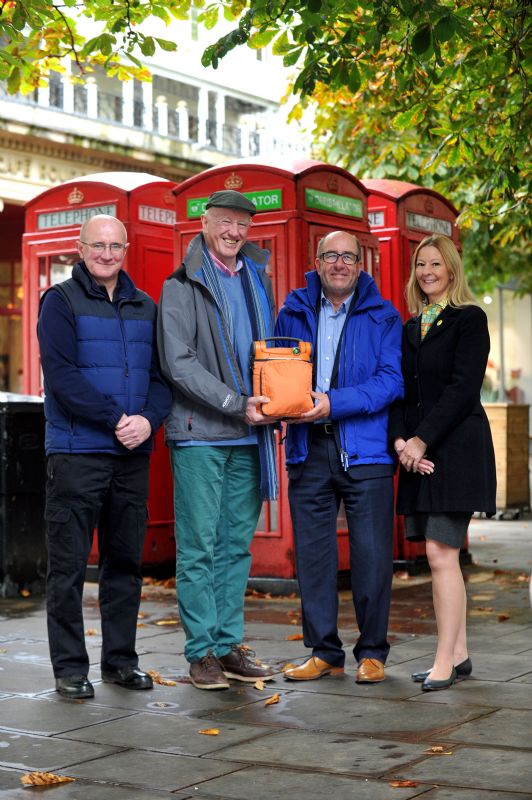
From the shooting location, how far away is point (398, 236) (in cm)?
954

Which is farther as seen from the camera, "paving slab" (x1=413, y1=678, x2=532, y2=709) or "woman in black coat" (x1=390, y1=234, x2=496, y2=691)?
"woman in black coat" (x1=390, y1=234, x2=496, y2=691)

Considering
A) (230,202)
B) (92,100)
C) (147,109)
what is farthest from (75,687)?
(147,109)

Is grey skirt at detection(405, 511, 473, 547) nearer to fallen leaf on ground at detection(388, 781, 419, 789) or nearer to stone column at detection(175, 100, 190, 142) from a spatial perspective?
fallen leaf on ground at detection(388, 781, 419, 789)

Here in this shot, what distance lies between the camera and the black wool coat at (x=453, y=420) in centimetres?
551

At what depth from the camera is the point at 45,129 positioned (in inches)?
789

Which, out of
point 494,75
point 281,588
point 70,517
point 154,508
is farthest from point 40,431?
point 494,75

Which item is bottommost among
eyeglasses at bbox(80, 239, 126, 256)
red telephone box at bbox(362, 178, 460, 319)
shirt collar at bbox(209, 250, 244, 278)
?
shirt collar at bbox(209, 250, 244, 278)

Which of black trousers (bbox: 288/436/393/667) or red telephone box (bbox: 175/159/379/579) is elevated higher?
red telephone box (bbox: 175/159/379/579)

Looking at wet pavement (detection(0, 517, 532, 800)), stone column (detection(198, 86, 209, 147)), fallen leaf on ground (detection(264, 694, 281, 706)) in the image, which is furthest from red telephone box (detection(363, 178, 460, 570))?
stone column (detection(198, 86, 209, 147))

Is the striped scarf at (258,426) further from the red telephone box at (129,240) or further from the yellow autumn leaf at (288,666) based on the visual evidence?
the red telephone box at (129,240)

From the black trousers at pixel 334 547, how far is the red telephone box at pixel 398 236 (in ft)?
12.1

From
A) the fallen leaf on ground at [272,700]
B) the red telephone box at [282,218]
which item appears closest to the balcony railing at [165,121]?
the red telephone box at [282,218]

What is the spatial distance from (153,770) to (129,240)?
5.62 meters

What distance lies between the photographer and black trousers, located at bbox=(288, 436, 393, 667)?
575 cm
